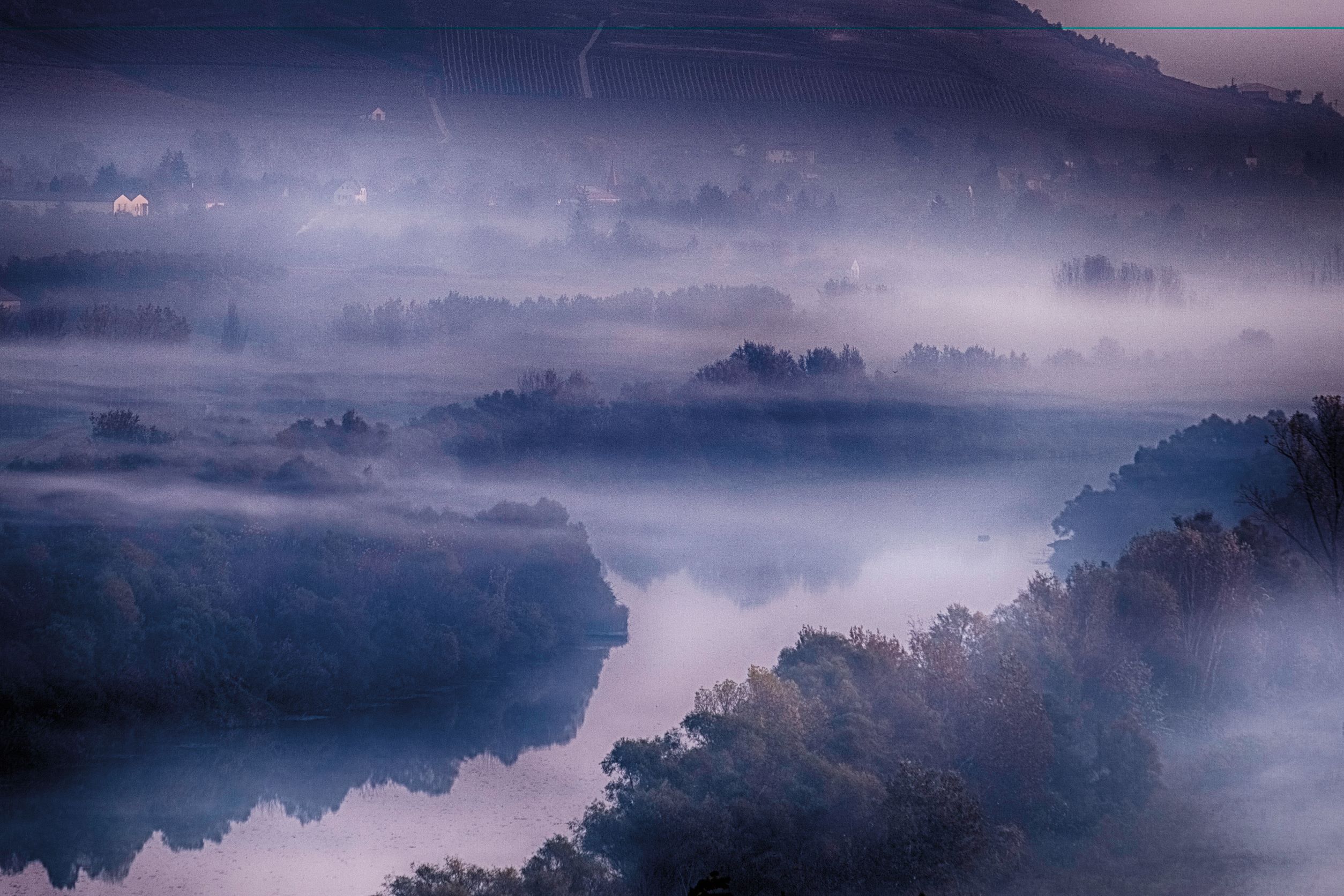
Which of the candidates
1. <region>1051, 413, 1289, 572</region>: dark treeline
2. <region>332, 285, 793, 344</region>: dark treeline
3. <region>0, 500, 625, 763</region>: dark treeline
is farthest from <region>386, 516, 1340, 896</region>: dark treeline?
<region>332, 285, 793, 344</region>: dark treeline

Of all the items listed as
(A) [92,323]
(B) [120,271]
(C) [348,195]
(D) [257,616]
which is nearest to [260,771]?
(D) [257,616]

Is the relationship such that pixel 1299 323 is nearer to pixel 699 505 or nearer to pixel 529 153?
pixel 699 505

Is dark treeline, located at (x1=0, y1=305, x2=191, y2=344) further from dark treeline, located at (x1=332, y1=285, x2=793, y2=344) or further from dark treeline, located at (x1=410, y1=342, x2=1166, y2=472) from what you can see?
dark treeline, located at (x1=410, y1=342, x2=1166, y2=472)

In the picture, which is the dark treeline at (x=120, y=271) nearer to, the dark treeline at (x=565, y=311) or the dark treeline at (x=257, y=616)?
the dark treeline at (x=565, y=311)

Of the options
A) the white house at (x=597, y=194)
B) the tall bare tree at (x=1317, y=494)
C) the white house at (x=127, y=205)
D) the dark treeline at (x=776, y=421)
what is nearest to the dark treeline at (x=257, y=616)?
the dark treeline at (x=776, y=421)

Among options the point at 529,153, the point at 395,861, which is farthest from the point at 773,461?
the point at 395,861

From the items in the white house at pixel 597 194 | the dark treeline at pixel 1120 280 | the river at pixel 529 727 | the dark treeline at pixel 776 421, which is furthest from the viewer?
the white house at pixel 597 194
